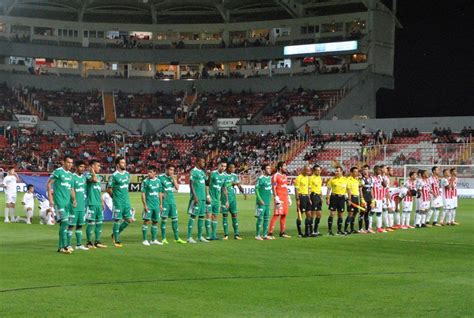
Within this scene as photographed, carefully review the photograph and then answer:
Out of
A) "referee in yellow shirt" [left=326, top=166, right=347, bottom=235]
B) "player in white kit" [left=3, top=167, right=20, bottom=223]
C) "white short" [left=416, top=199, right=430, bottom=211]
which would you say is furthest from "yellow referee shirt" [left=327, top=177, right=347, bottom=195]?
"player in white kit" [left=3, top=167, right=20, bottom=223]

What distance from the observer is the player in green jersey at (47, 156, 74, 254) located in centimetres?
1938

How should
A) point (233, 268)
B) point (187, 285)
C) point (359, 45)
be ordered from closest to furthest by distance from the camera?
1. point (187, 285)
2. point (233, 268)
3. point (359, 45)

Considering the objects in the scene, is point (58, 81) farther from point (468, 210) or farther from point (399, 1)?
point (468, 210)

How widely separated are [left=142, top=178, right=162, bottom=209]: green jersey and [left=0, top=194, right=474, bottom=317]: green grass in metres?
1.19

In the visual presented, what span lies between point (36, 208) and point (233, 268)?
79.7 ft

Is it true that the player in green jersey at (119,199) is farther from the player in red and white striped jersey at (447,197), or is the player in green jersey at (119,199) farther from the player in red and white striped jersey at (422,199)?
the player in red and white striped jersey at (447,197)

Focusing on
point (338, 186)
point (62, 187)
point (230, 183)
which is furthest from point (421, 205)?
point (62, 187)

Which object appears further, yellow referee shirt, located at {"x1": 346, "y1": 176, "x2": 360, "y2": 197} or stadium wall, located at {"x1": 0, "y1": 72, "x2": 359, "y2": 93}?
stadium wall, located at {"x1": 0, "y1": 72, "x2": 359, "y2": 93}

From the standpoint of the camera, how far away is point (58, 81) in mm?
85938

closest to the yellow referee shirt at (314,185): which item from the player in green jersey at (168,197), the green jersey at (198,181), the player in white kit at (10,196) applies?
the green jersey at (198,181)

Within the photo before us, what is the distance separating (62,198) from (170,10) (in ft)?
239

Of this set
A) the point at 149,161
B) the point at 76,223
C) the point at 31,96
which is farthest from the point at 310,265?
the point at 31,96

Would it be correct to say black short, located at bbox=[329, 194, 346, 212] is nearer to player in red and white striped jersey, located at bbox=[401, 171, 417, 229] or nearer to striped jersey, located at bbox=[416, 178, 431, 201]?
player in red and white striped jersey, located at bbox=[401, 171, 417, 229]

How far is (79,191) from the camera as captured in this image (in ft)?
66.1
